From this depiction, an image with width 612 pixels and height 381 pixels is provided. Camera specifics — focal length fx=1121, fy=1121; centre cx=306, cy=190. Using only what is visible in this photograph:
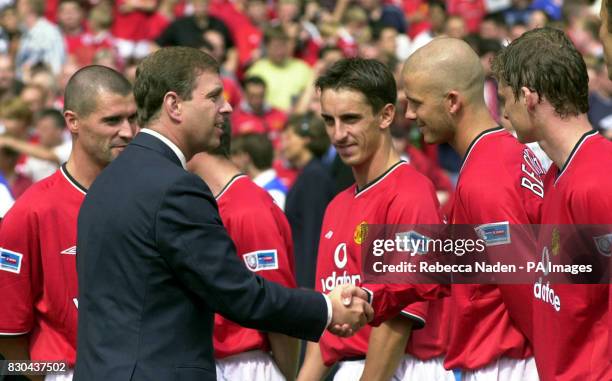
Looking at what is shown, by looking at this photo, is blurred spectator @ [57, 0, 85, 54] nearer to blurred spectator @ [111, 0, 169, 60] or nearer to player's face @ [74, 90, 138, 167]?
blurred spectator @ [111, 0, 169, 60]

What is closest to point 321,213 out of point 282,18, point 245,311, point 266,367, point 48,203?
point 266,367

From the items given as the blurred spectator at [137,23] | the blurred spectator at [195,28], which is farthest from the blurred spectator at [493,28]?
the blurred spectator at [137,23]

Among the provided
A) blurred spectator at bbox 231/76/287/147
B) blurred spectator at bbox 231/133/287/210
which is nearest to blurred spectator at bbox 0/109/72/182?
blurred spectator at bbox 231/133/287/210

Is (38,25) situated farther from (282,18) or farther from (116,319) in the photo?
(116,319)

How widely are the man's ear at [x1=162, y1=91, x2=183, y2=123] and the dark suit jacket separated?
9.0 inches

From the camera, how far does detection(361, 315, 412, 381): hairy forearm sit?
5414 millimetres

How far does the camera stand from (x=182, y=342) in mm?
4473

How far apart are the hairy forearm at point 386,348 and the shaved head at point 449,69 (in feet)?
3.82

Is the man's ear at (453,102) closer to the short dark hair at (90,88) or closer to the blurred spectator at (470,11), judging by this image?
the short dark hair at (90,88)

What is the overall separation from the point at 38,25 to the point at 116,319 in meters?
12.8

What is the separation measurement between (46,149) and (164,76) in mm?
6527

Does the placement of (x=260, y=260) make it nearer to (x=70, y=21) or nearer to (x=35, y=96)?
(x=35, y=96)

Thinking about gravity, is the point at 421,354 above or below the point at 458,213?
below

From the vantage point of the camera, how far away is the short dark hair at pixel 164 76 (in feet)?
15.7
